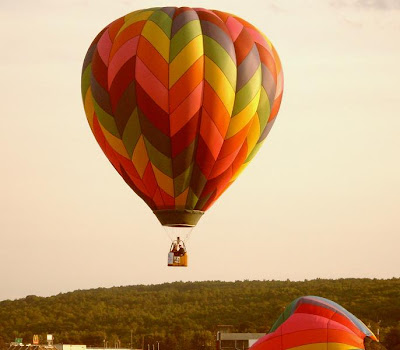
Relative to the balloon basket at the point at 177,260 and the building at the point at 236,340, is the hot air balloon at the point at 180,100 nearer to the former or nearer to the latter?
the balloon basket at the point at 177,260

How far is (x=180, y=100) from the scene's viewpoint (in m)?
49.9

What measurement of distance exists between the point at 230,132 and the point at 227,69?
2716 millimetres

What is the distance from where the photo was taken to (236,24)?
171 ft

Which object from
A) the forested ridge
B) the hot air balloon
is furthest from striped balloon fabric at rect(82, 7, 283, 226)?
the forested ridge

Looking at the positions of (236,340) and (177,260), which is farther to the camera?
(236,340)

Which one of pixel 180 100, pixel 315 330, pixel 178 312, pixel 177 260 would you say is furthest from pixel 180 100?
pixel 178 312

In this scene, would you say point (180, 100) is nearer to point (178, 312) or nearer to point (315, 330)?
point (315, 330)

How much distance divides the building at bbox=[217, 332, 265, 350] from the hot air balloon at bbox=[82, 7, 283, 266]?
6066 cm

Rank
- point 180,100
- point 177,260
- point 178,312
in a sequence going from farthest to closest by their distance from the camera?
point 178,312, point 177,260, point 180,100

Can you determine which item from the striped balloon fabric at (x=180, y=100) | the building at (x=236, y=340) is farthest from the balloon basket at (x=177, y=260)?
the building at (x=236, y=340)

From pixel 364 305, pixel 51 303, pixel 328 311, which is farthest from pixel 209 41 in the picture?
pixel 51 303

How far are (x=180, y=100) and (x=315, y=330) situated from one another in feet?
36.2

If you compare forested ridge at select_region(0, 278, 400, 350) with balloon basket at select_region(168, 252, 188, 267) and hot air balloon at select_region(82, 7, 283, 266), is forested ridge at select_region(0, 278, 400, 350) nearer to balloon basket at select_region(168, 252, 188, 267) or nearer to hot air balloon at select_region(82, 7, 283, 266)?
balloon basket at select_region(168, 252, 188, 267)

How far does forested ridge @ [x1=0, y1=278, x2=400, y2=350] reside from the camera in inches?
5659
